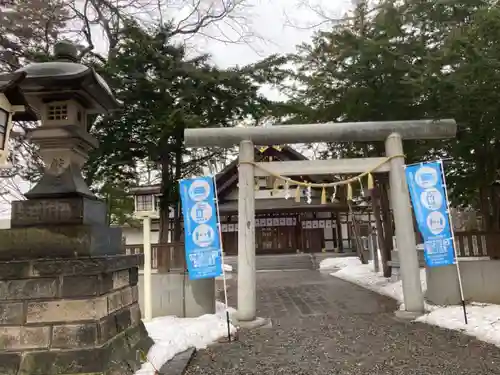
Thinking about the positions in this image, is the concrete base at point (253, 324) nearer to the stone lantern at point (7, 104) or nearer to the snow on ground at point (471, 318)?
the snow on ground at point (471, 318)

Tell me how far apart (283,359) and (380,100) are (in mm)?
6702

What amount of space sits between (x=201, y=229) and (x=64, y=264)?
376cm

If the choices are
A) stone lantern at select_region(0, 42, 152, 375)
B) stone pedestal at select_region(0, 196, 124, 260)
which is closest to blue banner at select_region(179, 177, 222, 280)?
stone lantern at select_region(0, 42, 152, 375)

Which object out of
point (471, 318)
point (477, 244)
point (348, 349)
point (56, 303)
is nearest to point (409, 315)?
point (471, 318)

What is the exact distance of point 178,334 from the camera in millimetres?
6336

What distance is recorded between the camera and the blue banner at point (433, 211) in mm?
7613

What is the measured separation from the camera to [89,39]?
1065 centimetres

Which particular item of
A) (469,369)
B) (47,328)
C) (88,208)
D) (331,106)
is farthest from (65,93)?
(331,106)

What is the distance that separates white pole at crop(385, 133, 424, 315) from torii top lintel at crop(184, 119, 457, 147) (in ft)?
0.81

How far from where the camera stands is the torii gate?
798cm

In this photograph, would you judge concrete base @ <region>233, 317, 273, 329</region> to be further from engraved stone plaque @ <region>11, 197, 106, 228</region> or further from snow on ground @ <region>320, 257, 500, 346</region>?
engraved stone plaque @ <region>11, 197, 106, 228</region>

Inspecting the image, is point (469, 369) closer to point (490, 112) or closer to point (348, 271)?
point (490, 112)

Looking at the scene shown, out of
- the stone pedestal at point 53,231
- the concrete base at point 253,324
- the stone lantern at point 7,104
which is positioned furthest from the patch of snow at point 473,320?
the stone lantern at point 7,104

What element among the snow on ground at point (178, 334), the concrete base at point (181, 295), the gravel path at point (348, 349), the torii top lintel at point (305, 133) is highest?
the torii top lintel at point (305, 133)
